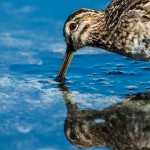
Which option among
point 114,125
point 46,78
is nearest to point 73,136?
point 114,125

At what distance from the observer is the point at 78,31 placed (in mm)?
7262

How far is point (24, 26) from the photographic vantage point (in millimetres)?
8625

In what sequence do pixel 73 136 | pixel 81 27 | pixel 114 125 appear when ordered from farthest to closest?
pixel 81 27 < pixel 114 125 < pixel 73 136

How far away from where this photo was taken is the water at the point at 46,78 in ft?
20.0

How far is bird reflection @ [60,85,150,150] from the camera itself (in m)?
5.84

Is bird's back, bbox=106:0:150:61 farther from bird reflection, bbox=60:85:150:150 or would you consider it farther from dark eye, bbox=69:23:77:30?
bird reflection, bbox=60:85:150:150

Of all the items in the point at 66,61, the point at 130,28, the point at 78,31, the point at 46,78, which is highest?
the point at 130,28

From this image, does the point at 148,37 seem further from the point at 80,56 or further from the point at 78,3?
the point at 78,3

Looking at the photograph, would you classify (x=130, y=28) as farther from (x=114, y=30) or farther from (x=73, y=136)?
(x=73, y=136)

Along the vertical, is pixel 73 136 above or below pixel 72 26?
below

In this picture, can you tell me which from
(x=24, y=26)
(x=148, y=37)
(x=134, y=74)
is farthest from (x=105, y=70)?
(x=24, y=26)

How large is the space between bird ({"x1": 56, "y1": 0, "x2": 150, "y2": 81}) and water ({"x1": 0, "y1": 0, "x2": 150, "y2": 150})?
29cm

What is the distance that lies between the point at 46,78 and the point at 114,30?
92 cm

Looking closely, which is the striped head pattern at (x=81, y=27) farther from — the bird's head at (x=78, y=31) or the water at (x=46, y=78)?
the water at (x=46, y=78)
